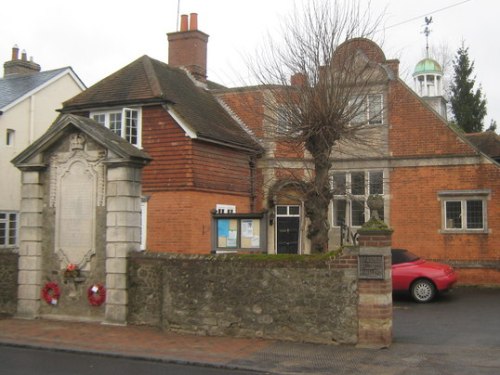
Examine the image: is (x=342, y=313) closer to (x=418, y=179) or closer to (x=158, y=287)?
(x=158, y=287)

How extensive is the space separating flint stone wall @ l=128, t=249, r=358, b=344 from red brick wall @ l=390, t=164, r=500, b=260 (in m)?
11.3

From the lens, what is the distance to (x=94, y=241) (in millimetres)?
12984

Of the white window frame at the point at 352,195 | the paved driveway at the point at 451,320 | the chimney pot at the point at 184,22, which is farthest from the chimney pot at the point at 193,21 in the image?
the paved driveway at the point at 451,320

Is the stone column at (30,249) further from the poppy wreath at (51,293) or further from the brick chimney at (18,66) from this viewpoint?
the brick chimney at (18,66)

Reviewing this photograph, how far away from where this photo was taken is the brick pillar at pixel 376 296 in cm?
1044

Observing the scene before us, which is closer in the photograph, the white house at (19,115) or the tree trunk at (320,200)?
the tree trunk at (320,200)

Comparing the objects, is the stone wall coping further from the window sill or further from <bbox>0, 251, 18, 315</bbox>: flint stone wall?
the window sill

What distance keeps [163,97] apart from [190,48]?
→ 6600 mm

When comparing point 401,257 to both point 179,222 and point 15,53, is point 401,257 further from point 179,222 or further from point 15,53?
point 15,53

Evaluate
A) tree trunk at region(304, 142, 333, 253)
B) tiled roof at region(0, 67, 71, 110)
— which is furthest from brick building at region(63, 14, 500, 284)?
tiled roof at region(0, 67, 71, 110)

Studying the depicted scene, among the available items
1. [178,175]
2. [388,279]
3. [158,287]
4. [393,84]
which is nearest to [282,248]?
[178,175]

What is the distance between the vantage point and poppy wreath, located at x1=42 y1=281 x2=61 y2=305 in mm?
13324

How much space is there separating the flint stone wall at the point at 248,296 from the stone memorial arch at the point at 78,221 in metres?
0.65

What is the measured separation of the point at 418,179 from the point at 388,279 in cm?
1160
